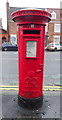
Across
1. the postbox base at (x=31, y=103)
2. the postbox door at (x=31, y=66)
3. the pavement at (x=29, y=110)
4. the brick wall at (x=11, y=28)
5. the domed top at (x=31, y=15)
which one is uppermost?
the brick wall at (x=11, y=28)

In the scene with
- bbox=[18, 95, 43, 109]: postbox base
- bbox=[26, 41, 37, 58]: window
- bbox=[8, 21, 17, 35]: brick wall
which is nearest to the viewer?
bbox=[26, 41, 37, 58]: window

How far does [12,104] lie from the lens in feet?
9.20

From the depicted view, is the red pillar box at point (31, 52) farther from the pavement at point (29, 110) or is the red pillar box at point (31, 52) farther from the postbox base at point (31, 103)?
the pavement at point (29, 110)

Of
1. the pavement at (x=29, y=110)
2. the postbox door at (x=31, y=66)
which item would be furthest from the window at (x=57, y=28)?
the postbox door at (x=31, y=66)

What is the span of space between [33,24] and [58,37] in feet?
77.2

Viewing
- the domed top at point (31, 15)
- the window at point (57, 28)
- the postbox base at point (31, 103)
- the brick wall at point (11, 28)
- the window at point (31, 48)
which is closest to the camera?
the domed top at point (31, 15)

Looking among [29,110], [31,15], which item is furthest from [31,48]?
[29,110]

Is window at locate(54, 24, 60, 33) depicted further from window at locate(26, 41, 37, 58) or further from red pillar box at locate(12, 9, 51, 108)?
window at locate(26, 41, 37, 58)

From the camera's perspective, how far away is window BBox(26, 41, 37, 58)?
234 cm

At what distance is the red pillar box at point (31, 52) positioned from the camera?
2211mm

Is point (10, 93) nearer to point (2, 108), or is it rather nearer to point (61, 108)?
point (2, 108)

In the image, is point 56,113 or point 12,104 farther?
point 12,104

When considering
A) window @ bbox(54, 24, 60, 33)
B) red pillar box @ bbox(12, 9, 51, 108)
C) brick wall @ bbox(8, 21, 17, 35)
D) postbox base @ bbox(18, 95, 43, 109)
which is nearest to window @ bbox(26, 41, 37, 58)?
red pillar box @ bbox(12, 9, 51, 108)

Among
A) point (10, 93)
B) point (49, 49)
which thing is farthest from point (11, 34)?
point (10, 93)
